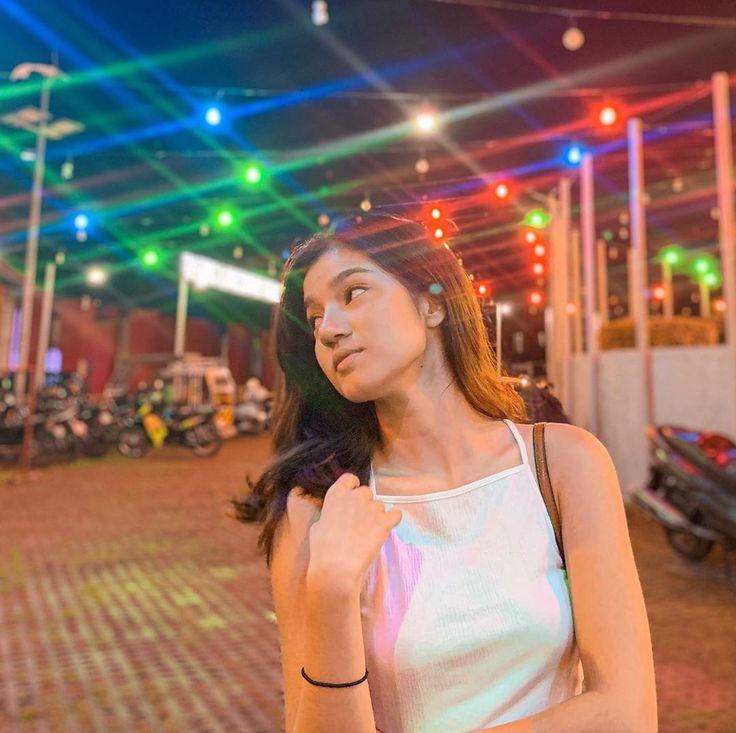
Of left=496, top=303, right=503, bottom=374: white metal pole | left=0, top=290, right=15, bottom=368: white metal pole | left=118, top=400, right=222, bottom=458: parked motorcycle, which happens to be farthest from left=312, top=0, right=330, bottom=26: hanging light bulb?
left=0, top=290, right=15, bottom=368: white metal pole

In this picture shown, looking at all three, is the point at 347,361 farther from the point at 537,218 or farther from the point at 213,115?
the point at 213,115

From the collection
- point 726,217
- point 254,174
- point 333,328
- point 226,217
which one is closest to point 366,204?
point 333,328

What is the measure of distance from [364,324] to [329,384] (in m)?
0.27

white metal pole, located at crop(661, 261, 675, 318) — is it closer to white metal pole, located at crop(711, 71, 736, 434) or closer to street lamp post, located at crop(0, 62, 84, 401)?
white metal pole, located at crop(711, 71, 736, 434)

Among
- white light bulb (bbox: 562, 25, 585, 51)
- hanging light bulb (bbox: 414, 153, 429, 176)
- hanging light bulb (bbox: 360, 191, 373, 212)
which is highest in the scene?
white light bulb (bbox: 562, 25, 585, 51)

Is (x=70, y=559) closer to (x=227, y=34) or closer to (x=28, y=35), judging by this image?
(x=227, y=34)

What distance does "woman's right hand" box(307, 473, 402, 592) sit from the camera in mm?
865

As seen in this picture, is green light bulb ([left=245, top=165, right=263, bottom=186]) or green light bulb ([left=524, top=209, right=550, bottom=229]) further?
green light bulb ([left=245, top=165, right=263, bottom=186])

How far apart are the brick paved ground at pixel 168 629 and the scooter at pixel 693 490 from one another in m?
0.31

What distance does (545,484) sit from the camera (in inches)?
41.6

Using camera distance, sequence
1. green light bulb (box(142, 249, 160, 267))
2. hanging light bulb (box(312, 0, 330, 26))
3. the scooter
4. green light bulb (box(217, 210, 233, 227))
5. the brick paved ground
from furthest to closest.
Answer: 1. green light bulb (box(142, 249, 160, 267))
2. green light bulb (box(217, 210, 233, 227))
3. hanging light bulb (box(312, 0, 330, 26))
4. the scooter
5. the brick paved ground

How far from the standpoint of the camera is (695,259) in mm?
14227

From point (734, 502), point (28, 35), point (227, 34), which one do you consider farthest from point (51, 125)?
point (734, 502)

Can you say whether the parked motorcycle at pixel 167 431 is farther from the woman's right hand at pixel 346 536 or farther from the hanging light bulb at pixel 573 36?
the woman's right hand at pixel 346 536
